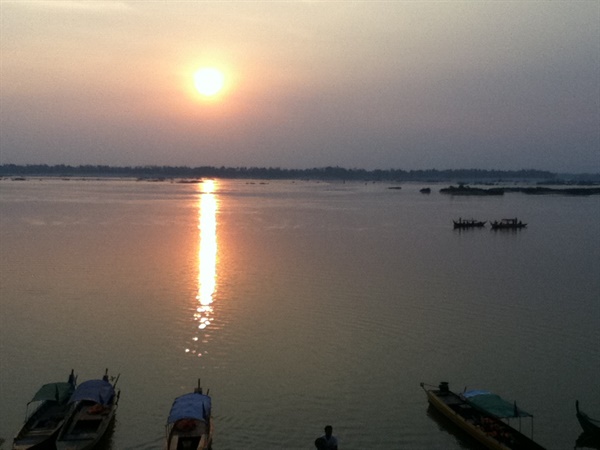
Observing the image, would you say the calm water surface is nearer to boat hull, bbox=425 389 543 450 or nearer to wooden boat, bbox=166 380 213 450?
boat hull, bbox=425 389 543 450

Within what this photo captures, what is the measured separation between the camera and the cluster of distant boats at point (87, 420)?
14680 millimetres

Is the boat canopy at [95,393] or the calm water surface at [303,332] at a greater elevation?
the boat canopy at [95,393]

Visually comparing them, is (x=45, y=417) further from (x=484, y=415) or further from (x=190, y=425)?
(x=484, y=415)

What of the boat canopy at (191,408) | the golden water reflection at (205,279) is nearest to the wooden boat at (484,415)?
the boat canopy at (191,408)

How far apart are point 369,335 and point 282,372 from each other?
513cm

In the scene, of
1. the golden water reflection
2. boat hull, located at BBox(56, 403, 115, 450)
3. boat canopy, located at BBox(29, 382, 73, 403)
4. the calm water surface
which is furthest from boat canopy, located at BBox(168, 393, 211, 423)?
the golden water reflection

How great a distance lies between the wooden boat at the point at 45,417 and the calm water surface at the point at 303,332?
0.93 metres

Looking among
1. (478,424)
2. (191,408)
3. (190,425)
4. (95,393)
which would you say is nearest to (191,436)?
(190,425)

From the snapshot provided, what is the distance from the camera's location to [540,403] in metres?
18.4

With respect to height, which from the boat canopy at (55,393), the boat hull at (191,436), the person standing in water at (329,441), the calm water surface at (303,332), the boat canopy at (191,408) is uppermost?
the person standing in water at (329,441)

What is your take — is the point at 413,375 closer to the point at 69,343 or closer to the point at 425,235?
the point at 69,343

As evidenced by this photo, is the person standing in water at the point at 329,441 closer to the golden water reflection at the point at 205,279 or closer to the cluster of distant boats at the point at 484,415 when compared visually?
the cluster of distant boats at the point at 484,415

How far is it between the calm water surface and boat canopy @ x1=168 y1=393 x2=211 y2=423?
1008mm

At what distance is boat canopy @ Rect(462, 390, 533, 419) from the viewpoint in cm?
1547
